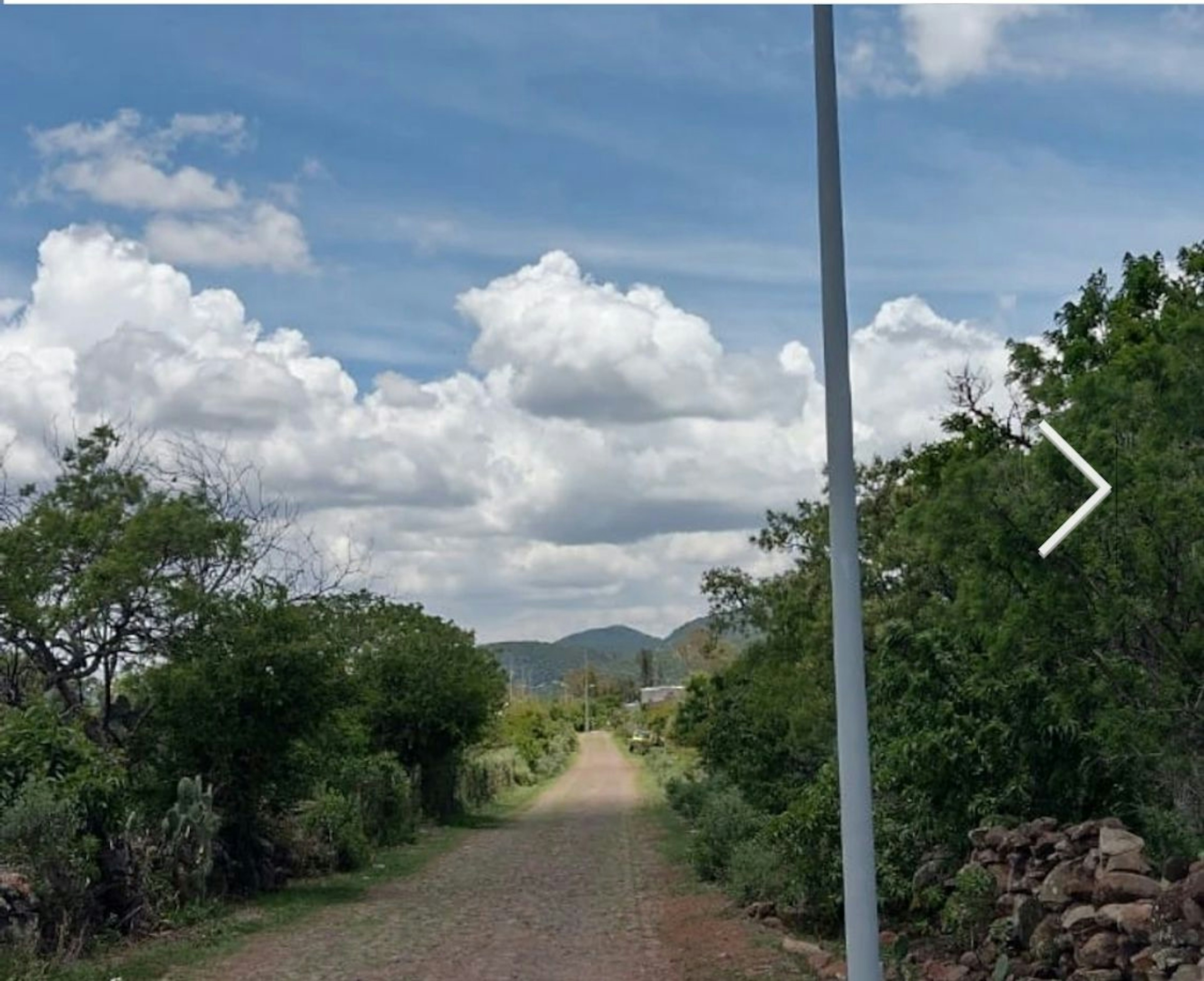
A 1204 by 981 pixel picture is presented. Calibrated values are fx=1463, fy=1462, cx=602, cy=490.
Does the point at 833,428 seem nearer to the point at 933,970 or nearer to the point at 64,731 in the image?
the point at 933,970

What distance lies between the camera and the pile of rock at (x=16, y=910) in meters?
13.1

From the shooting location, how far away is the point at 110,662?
66.9 ft

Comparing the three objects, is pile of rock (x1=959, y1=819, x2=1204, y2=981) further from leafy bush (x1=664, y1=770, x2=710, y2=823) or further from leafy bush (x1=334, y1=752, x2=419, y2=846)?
leafy bush (x1=334, y1=752, x2=419, y2=846)

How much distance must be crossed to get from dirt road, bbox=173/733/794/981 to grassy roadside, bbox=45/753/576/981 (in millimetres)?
321

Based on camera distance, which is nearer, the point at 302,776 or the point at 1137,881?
the point at 1137,881

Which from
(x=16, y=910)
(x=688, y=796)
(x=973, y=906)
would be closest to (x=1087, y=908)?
(x=973, y=906)

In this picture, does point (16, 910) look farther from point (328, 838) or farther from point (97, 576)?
point (328, 838)

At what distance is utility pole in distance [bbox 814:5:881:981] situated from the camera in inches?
218

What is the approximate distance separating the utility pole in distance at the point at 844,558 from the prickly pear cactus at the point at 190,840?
14261mm

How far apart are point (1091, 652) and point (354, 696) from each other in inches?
525

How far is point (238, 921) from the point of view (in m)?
17.9

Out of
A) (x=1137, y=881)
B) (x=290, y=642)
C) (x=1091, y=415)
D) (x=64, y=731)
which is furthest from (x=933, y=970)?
(x=290, y=642)

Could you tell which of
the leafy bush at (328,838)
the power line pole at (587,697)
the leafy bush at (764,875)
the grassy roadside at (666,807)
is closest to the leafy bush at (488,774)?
the grassy roadside at (666,807)

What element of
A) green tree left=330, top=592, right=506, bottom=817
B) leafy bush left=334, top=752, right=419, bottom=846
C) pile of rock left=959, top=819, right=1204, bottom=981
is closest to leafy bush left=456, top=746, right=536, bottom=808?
green tree left=330, top=592, right=506, bottom=817
